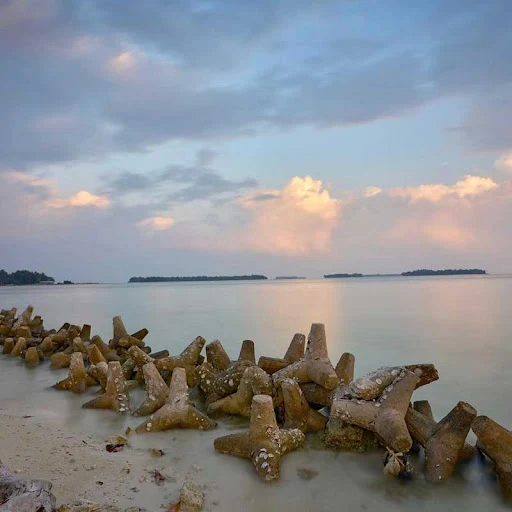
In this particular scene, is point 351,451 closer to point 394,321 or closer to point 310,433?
point 310,433

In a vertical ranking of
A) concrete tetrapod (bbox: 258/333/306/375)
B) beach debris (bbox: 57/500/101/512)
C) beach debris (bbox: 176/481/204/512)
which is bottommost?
beach debris (bbox: 176/481/204/512)

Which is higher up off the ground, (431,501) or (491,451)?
(491,451)

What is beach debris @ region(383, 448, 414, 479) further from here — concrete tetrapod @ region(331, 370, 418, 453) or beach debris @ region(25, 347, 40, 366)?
beach debris @ region(25, 347, 40, 366)

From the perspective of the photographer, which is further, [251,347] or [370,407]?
[251,347]

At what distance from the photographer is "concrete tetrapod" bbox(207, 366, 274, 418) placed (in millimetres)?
6098

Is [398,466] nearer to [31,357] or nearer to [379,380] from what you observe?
[379,380]

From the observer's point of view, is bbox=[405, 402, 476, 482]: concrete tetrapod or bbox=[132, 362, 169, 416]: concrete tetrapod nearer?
bbox=[405, 402, 476, 482]: concrete tetrapod

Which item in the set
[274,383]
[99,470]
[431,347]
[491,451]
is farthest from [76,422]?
[431,347]

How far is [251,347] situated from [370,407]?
3.65 m

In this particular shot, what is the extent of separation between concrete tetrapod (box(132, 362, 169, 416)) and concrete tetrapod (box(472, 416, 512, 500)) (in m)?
4.14

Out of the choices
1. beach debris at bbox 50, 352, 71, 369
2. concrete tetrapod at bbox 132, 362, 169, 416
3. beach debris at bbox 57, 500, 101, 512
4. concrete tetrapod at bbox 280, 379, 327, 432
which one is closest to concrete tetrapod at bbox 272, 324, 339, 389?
concrete tetrapod at bbox 280, 379, 327, 432

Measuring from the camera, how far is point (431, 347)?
14.6m

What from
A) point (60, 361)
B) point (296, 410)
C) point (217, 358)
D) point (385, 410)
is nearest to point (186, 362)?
point (217, 358)

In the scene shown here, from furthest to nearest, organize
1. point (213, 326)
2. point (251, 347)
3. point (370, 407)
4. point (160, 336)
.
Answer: point (213, 326) < point (160, 336) < point (251, 347) < point (370, 407)
